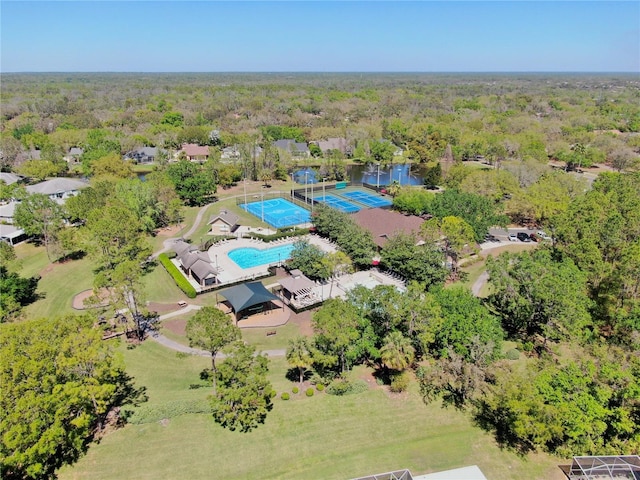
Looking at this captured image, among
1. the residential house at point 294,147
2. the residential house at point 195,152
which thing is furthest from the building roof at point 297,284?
the residential house at point 294,147

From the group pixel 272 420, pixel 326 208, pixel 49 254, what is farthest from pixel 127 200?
pixel 272 420

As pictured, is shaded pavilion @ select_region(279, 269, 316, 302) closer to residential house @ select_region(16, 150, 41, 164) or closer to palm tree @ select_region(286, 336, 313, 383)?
palm tree @ select_region(286, 336, 313, 383)

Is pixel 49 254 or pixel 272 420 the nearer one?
pixel 272 420

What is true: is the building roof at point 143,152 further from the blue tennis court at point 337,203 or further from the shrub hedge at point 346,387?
the shrub hedge at point 346,387

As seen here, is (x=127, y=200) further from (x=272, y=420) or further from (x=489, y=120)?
(x=489, y=120)

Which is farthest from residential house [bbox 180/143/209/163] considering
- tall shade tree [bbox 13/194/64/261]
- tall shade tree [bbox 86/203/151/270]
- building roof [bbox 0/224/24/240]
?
tall shade tree [bbox 86/203/151/270]

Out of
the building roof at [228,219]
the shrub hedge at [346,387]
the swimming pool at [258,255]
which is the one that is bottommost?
the swimming pool at [258,255]

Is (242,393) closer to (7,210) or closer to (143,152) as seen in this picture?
(7,210)
